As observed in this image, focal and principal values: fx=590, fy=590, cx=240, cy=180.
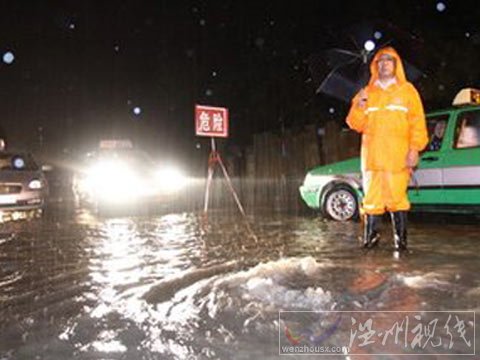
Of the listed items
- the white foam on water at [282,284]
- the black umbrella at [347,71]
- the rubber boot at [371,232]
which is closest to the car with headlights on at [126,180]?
the black umbrella at [347,71]

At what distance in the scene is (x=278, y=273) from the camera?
5.49m

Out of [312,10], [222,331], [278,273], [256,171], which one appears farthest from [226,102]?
[222,331]

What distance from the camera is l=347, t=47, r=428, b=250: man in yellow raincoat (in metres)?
6.41

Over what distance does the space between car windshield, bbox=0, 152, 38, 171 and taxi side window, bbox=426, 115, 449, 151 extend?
28.1 ft

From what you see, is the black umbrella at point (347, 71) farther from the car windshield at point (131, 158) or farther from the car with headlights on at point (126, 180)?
the car windshield at point (131, 158)

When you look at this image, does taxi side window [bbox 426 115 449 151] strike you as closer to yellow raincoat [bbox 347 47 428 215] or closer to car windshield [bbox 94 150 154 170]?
yellow raincoat [bbox 347 47 428 215]

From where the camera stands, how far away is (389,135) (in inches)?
253

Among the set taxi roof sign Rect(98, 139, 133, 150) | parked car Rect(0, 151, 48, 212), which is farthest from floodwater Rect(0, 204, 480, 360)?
taxi roof sign Rect(98, 139, 133, 150)

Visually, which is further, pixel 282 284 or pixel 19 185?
pixel 19 185

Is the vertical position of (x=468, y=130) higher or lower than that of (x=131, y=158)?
lower

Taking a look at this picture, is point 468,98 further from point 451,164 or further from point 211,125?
point 211,125

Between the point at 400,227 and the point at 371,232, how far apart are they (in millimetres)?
356

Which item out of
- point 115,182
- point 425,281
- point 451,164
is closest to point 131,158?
point 115,182

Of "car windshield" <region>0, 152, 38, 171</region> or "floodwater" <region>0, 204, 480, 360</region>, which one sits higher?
"car windshield" <region>0, 152, 38, 171</region>
